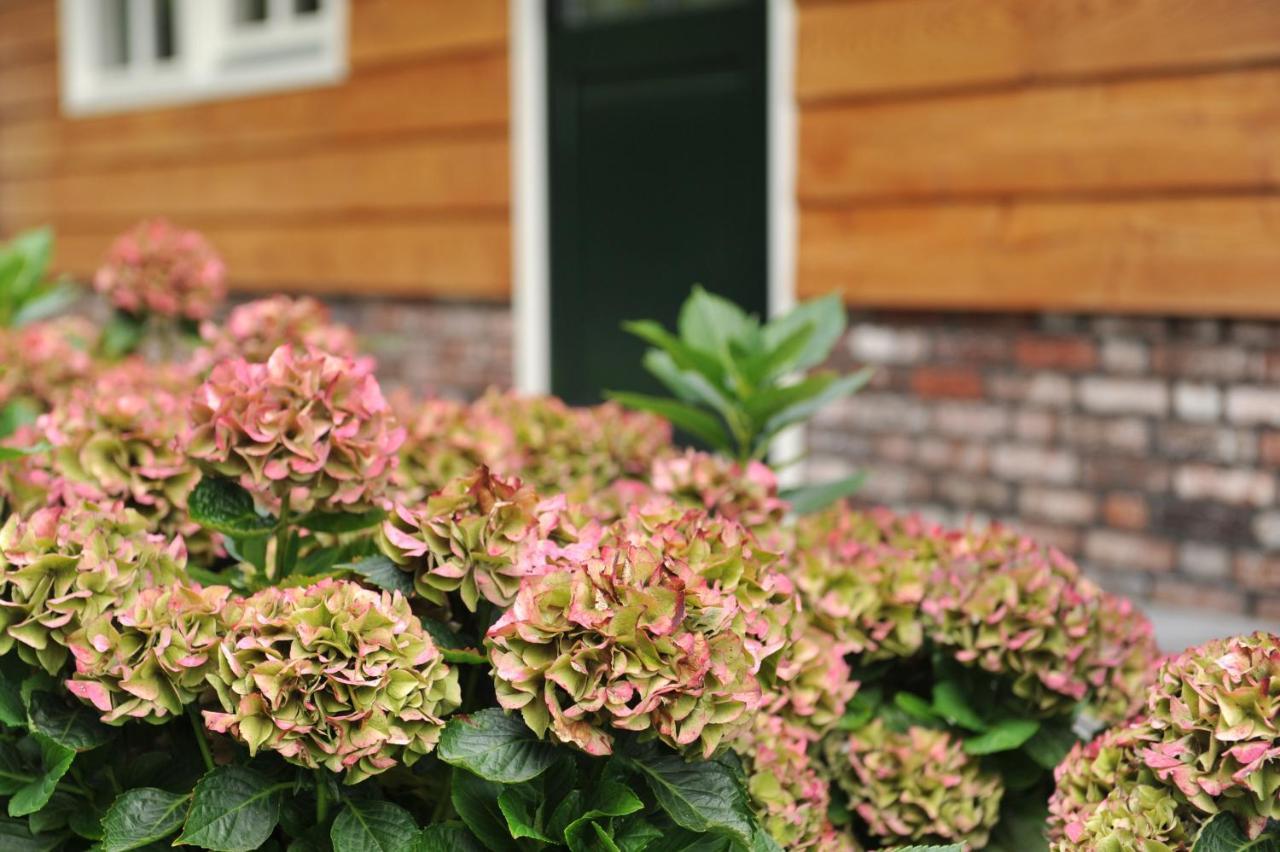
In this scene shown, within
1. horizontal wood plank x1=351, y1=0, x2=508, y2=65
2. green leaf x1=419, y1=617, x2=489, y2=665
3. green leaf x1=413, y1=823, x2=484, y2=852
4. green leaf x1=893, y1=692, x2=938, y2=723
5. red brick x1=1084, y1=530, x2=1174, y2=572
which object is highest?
horizontal wood plank x1=351, y1=0, x2=508, y2=65

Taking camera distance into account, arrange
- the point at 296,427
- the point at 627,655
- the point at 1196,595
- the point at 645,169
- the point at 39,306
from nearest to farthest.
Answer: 1. the point at 627,655
2. the point at 296,427
3. the point at 39,306
4. the point at 1196,595
5. the point at 645,169

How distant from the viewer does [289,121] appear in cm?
623

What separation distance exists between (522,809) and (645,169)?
410 centimetres

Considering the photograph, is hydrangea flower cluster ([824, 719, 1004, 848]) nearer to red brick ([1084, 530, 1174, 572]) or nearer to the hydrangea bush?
the hydrangea bush

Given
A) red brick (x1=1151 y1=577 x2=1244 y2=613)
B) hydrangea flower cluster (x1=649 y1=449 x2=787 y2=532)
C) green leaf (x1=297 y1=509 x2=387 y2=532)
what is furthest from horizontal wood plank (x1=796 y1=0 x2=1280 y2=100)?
green leaf (x1=297 y1=509 x2=387 y2=532)

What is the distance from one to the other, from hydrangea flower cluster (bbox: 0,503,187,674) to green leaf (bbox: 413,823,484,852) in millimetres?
349

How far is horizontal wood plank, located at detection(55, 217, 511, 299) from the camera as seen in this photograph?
5.51 m

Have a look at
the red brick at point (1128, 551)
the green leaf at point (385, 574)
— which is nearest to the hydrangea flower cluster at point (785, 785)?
the green leaf at point (385, 574)

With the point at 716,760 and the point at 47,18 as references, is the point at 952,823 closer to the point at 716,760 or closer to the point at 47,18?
the point at 716,760

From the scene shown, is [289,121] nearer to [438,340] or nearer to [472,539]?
[438,340]

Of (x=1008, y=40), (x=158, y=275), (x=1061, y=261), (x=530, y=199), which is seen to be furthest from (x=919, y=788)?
(x=530, y=199)

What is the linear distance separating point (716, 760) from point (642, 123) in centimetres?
409

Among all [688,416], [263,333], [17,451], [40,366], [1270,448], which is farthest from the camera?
[1270,448]

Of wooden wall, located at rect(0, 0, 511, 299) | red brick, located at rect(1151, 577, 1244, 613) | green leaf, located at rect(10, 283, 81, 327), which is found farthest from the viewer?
wooden wall, located at rect(0, 0, 511, 299)
